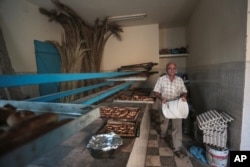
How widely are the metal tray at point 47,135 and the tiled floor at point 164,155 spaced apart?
5.57 feet

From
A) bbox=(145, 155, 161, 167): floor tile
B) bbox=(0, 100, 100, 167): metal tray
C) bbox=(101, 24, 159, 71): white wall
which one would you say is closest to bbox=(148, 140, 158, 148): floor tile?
bbox=(145, 155, 161, 167): floor tile

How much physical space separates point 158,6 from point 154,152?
8.57 feet

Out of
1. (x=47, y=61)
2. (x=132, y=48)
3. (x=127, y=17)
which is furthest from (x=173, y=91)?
(x=47, y=61)

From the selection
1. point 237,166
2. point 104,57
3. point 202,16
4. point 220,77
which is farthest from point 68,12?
point 237,166

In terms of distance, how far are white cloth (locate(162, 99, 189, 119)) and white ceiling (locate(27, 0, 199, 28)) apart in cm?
190

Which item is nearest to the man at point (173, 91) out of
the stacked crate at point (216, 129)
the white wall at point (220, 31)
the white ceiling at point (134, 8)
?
the stacked crate at point (216, 129)

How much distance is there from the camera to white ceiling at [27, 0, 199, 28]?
283 cm

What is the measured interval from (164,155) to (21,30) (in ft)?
9.66

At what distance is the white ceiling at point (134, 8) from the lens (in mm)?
2830

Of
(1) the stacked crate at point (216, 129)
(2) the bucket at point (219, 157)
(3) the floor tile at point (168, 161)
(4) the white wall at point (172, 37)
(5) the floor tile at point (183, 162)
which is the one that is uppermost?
(4) the white wall at point (172, 37)

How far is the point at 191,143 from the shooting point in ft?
7.99

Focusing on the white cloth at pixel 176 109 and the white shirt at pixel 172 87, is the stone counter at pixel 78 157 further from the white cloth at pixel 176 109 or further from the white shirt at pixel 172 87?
the white shirt at pixel 172 87

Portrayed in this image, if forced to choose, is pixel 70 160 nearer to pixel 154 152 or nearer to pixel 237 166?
pixel 154 152

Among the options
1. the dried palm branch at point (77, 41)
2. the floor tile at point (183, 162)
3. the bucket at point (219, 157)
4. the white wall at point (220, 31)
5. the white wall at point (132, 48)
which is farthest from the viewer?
the white wall at point (132, 48)
